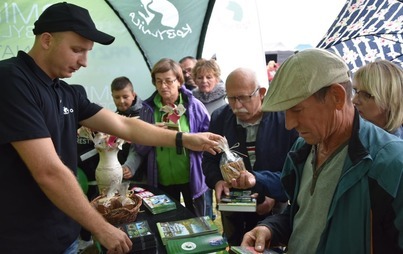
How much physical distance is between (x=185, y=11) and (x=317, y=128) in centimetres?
510

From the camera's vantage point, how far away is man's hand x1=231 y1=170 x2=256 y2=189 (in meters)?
2.12

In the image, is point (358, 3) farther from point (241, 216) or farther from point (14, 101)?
point (14, 101)

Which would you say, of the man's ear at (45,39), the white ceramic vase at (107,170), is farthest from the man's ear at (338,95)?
the white ceramic vase at (107,170)

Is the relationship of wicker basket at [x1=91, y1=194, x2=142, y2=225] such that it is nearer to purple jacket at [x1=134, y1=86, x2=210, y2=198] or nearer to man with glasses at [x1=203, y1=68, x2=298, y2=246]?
man with glasses at [x1=203, y1=68, x2=298, y2=246]

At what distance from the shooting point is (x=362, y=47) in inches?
163

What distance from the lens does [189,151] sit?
319 centimetres

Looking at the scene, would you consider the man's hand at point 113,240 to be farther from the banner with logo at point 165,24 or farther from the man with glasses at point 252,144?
the banner with logo at point 165,24

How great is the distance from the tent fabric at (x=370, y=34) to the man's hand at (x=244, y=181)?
8.46 ft

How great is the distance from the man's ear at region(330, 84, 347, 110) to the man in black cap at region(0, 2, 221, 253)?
45.0 inches

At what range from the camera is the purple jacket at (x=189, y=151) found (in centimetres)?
323

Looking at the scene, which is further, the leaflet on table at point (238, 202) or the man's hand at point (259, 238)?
the leaflet on table at point (238, 202)

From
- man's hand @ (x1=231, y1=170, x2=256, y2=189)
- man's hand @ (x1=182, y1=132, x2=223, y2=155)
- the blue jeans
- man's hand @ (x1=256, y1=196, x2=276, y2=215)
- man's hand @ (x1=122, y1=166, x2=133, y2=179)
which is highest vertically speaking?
man's hand @ (x1=182, y1=132, x2=223, y2=155)

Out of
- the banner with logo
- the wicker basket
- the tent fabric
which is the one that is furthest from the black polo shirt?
the banner with logo

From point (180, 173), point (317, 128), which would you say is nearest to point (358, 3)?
point (180, 173)
